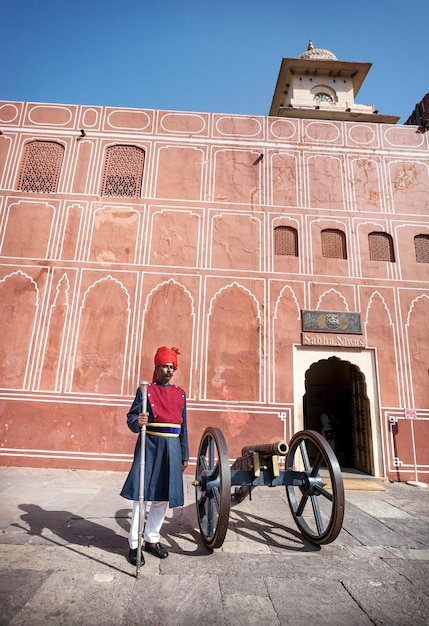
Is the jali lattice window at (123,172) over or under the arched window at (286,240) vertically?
over

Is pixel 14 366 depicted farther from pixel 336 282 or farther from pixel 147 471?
pixel 336 282

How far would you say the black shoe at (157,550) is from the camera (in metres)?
3.17

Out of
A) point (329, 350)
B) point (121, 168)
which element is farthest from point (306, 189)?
point (121, 168)

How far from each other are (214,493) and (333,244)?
718 cm

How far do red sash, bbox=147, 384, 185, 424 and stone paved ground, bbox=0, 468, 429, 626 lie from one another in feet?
3.85

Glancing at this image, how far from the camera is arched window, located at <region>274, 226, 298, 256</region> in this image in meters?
8.97

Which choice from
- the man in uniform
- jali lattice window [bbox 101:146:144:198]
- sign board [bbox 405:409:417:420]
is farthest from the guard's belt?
jali lattice window [bbox 101:146:144:198]

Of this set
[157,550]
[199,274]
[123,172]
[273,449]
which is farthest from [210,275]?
[157,550]

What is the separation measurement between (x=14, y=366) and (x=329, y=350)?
6.93m

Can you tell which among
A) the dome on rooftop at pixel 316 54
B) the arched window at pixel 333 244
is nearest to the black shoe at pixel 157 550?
the arched window at pixel 333 244

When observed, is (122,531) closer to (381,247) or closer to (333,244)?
(333,244)

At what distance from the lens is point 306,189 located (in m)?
9.41

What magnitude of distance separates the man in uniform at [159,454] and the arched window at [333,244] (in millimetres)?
6472

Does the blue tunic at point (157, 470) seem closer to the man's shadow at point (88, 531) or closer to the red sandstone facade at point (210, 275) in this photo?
the man's shadow at point (88, 531)
